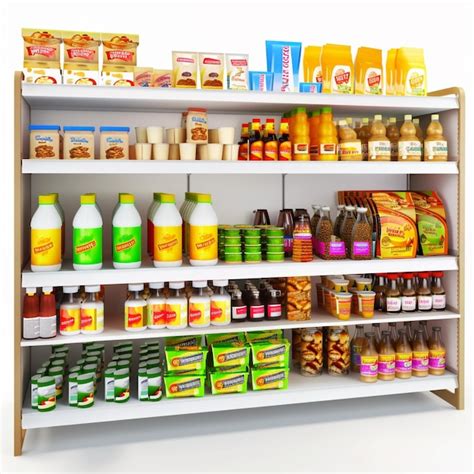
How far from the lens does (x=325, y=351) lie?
353 centimetres

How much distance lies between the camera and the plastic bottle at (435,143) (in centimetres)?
335

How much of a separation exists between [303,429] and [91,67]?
212 cm

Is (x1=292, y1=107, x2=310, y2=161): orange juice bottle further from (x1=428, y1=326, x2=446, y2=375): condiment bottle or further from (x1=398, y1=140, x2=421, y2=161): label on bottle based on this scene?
(x1=428, y1=326, x2=446, y2=375): condiment bottle

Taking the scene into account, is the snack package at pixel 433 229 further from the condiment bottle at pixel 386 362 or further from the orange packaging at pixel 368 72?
the orange packaging at pixel 368 72

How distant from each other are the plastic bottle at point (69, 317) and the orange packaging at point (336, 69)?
5.65ft

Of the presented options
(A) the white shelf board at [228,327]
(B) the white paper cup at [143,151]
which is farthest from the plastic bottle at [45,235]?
(B) the white paper cup at [143,151]

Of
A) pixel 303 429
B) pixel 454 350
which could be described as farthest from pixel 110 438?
pixel 454 350

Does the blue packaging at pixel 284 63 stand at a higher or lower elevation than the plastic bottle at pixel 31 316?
higher

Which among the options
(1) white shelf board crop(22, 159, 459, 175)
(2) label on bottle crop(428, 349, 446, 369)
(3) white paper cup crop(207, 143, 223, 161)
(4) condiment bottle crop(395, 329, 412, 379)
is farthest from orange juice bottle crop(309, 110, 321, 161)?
(2) label on bottle crop(428, 349, 446, 369)

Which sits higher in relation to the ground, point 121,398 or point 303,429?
point 121,398

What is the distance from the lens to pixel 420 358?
3.42m

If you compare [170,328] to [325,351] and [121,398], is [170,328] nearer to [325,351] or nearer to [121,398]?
[121,398]

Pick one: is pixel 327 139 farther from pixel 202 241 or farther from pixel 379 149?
pixel 202 241

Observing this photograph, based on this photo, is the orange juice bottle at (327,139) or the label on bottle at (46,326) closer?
the label on bottle at (46,326)
